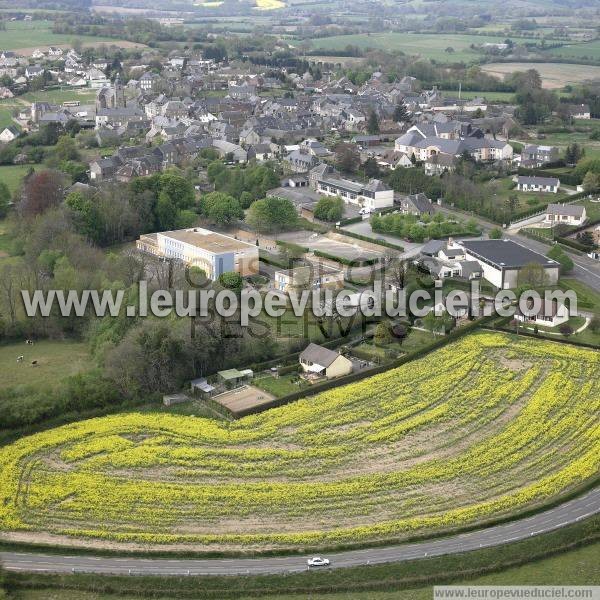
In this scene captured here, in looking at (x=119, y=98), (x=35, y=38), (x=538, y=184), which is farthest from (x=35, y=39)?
(x=538, y=184)

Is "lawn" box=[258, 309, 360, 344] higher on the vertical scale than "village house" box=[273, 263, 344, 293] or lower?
lower

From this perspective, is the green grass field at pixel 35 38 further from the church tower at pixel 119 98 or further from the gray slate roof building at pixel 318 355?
the gray slate roof building at pixel 318 355

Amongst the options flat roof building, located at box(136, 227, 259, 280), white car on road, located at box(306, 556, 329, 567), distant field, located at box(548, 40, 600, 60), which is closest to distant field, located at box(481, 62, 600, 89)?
distant field, located at box(548, 40, 600, 60)

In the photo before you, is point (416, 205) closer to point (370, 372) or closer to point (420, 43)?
point (370, 372)

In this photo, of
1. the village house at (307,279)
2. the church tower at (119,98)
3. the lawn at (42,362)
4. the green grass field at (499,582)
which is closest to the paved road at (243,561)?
the green grass field at (499,582)

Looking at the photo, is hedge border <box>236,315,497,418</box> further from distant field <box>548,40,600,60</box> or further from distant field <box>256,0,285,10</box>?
distant field <box>256,0,285,10</box>

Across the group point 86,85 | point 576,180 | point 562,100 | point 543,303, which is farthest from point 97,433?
point 86,85

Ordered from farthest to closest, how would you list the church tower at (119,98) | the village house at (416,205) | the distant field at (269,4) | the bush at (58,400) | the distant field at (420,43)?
the distant field at (269,4) < the distant field at (420,43) < the church tower at (119,98) < the village house at (416,205) < the bush at (58,400)
